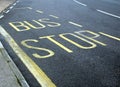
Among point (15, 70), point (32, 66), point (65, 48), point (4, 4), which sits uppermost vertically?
point (15, 70)

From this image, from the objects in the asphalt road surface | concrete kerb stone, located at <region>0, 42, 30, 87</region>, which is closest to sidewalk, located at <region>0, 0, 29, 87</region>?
concrete kerb stone, located at <region>0, 42, 30, 87</region>

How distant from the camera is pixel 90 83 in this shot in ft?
19.9

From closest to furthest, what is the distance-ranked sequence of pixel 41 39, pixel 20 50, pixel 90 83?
pixel 90 83
pixel 20 50
pixel 41 39

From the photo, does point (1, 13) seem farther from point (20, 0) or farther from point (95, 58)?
point (95, 58)

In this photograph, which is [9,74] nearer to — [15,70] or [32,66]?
[15,70]

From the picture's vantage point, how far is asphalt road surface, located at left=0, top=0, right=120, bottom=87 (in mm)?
6383

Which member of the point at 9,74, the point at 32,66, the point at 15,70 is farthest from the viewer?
the point at 32,66

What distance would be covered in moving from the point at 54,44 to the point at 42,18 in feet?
16.1

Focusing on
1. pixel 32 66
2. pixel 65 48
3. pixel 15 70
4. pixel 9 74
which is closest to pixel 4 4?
pixel 65 48

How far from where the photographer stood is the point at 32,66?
23.3 feet

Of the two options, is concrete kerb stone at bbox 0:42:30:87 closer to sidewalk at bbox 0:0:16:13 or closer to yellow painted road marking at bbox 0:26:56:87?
yellow painted road marking at bbox 0:26:56:87

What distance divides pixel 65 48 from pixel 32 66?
1.81 meters

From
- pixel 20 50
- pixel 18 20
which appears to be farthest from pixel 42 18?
pixel 20 50

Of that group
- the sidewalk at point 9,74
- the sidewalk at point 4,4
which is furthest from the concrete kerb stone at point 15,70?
the sidewalk at point 4,4
